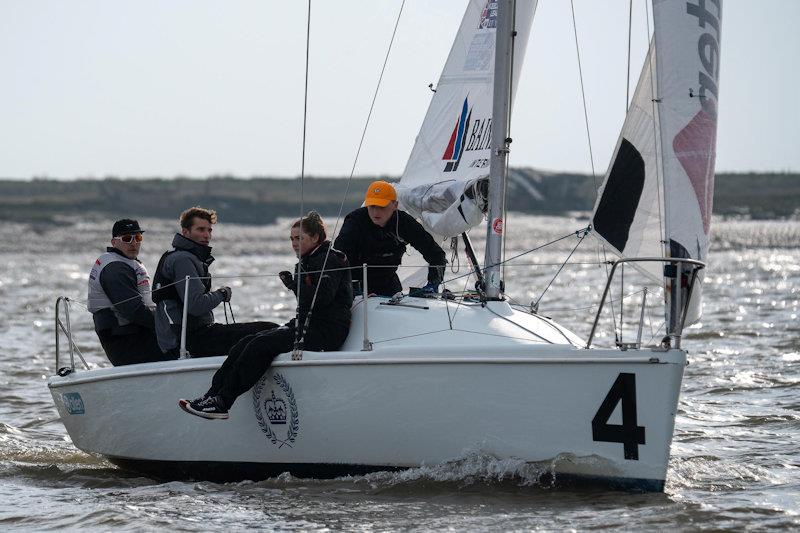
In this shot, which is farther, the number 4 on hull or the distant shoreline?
the distant shoreline

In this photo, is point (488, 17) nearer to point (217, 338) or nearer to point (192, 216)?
point (192, 216)

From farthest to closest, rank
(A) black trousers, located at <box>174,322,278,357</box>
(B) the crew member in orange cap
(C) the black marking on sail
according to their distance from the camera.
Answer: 1. (B) the crew member in orange cap
2. (A) black trousers, located at <box>174,322,278,357</box>
3. (C) the black marking on sail

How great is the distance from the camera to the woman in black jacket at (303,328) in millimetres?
7645

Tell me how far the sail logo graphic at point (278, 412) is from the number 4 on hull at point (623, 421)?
6.19ft

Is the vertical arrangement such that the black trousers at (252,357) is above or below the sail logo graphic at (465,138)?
below

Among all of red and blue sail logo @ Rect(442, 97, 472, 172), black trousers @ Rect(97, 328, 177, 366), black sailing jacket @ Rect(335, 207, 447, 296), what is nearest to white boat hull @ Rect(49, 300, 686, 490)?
black trousers @ Rect(97, 328, 177, 366)

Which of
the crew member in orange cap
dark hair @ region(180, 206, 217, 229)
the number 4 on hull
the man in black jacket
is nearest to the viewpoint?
the number 4 on hull

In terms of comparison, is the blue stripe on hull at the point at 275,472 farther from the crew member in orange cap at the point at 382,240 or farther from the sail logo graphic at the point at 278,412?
the crew member in orange cap at the point at 382,240

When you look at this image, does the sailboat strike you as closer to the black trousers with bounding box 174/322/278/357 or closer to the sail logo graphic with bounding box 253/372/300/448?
the sail logo graphic with bounding box 253/372/300/448

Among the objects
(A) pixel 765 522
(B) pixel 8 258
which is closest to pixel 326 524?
(A) pixel 765 522

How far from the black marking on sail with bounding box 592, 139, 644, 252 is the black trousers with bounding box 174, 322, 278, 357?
2.28 m

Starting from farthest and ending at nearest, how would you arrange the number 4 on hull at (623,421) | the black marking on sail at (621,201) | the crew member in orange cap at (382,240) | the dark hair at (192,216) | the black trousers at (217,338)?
the crew member in orange cap at (382,240)
the black trousers at (217,338)
the dark hair at (192,216)
the black marking on sail at (621,201)
the number 4 on hull at (623,421)

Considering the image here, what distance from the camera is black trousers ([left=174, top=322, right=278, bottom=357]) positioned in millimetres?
8273

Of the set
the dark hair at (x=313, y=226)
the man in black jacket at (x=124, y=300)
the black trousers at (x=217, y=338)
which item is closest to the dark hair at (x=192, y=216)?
the man in black jacket at (x=124, y=300)
